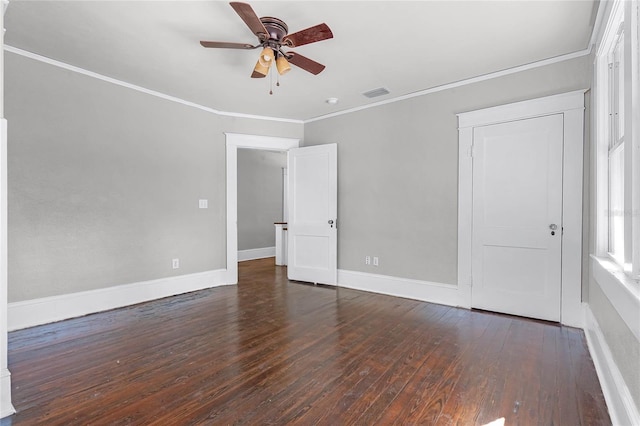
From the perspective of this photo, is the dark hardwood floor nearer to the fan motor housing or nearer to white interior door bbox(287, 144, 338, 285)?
white interior door bbox(287, 144, 338, 285)

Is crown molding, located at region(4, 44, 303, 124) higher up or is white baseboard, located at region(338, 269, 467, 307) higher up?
crown molding, located at region(4, 44, 303, 124)

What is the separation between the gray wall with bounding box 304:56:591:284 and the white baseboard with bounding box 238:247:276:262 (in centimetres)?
327

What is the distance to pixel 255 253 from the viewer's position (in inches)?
298

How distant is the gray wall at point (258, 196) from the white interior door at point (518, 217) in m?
5.22

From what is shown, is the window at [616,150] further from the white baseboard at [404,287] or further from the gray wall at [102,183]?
the gray wall at [102,183]

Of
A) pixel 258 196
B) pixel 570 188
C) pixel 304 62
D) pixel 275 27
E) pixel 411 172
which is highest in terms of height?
pixel 275 27

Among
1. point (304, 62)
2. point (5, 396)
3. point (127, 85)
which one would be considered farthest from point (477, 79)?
point (5, 396)

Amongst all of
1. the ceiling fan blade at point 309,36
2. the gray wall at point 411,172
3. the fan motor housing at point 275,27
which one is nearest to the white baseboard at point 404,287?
the gray wall at point 411,172

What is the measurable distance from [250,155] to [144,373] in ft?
19.4

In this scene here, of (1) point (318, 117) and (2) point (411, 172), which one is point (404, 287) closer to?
(2) point (411, 172)

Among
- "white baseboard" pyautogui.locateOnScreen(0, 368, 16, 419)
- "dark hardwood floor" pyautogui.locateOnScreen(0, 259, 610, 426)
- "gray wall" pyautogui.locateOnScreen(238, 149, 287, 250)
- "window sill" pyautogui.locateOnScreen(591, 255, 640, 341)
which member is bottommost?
"dark hardwood floor" pyautogui.locateOnScreen(0, 259, 610, 426)

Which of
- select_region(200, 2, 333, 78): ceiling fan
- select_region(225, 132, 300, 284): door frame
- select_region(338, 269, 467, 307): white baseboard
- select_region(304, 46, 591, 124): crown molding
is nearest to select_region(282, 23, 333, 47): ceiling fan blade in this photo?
select_region(200, 2, 333, 78): ceiling fan

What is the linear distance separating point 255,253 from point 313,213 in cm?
319

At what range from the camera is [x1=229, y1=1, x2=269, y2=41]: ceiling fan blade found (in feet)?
6.28
